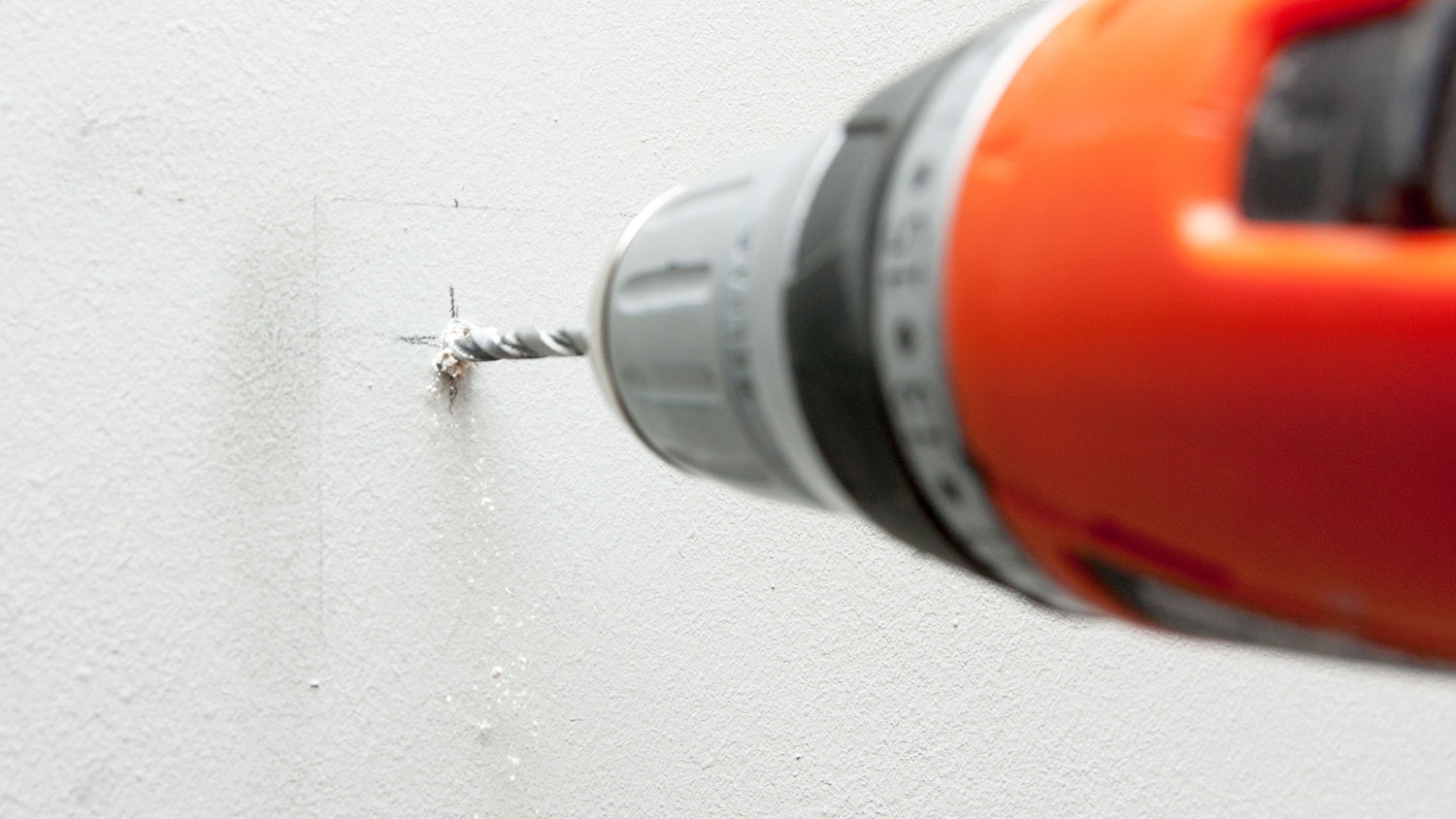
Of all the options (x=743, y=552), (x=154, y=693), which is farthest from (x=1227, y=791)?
(x=154, y=693)

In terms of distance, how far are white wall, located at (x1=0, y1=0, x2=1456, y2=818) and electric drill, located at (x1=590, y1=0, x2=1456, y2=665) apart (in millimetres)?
275

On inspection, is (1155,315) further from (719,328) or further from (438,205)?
(438,205)

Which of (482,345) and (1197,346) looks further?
(482,345)

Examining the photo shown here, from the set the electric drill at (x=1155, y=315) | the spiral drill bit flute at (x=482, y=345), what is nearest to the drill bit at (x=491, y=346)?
the spiral drill bit flute at (x=482, y=345)

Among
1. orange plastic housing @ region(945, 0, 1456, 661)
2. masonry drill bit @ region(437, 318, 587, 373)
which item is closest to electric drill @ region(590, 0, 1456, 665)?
orange plastic housing @ region(945, 0, 1456, 661)

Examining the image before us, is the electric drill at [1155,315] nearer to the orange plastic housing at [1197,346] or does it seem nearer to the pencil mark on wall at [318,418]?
the orange plastic housing at [1197,346]

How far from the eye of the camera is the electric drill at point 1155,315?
0.47 ft

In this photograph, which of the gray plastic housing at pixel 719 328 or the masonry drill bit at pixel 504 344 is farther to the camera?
the masonry drill bit at pixel 504 344

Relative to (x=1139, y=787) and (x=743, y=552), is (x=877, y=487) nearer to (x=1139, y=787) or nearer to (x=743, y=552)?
(x=743, y=552)

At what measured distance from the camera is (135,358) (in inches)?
16.2

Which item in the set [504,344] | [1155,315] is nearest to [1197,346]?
[1155,315]

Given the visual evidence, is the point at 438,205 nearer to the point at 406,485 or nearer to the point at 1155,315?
the point at 406,485

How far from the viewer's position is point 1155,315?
156 mm

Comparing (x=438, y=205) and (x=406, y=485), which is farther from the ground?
(x=438, y=205)
